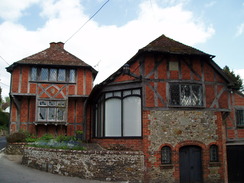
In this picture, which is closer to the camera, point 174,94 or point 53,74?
point 174,94

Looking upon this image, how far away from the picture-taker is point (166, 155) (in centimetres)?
1166

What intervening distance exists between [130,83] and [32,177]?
20.9ft

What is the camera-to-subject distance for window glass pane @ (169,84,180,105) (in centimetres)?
1228

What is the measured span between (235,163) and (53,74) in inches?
550

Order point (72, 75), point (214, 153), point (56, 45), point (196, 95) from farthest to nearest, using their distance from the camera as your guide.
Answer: point (56, 45), point (72, 75), point (196, 95), point (214, 153)

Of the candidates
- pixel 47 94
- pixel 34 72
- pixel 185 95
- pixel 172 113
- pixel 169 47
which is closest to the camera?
pixel 172 113

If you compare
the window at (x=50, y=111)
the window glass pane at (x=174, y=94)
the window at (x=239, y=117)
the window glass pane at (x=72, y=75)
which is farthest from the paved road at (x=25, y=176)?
the window at (x=239, y=117)

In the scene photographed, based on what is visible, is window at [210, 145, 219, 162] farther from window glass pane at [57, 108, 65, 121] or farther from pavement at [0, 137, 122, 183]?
window glass pane at [57, 108, 65, 121]

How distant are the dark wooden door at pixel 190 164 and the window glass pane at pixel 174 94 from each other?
2296mm

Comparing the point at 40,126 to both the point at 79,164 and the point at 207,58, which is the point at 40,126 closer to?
the point at 79,164

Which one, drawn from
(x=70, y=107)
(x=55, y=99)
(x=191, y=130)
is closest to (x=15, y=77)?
(x=55, y=99)

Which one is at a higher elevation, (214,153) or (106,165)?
(214,153)

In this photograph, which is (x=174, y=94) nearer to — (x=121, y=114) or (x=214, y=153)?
(x=121, y=114)

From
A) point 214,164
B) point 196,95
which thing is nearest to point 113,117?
point 196,95
